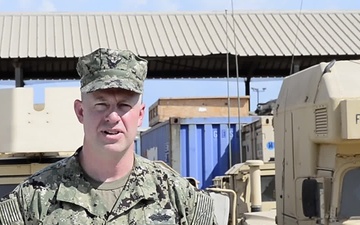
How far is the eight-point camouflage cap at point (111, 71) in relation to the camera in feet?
7.94

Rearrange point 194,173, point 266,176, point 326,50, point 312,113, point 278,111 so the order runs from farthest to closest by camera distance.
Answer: point 326,50 → point 194,173 → point 266,176 → point 278,111 → point 312,113

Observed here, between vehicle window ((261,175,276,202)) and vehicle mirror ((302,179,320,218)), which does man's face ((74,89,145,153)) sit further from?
vehicle window ((261,175,276,202))

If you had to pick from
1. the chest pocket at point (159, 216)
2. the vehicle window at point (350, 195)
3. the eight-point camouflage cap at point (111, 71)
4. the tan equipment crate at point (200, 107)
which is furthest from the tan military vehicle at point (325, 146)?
the tan equipment crate at point (200, 107)

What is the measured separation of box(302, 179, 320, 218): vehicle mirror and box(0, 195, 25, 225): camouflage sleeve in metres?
2.86

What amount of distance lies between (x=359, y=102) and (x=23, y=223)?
10.0ft

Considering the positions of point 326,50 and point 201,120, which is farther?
point 326,50

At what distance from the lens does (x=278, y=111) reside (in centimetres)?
656

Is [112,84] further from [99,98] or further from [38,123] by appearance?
[38,123]

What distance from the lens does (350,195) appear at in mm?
5016

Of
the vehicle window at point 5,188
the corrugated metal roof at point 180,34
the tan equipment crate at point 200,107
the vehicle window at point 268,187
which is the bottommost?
the vehicle window at point 268,187

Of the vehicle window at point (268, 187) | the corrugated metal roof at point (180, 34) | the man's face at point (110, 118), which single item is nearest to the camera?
the man's face at point (110, 118)

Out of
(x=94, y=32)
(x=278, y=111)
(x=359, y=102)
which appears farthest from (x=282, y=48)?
(x=359, y=102)

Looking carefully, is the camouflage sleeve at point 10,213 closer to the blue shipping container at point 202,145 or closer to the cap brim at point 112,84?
the cap brim at point 112,84

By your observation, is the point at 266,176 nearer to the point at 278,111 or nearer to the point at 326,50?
the point at 278,111
